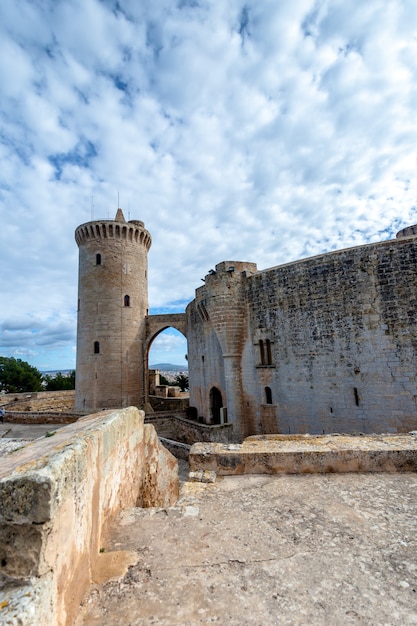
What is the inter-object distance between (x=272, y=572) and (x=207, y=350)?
1465 centimetres

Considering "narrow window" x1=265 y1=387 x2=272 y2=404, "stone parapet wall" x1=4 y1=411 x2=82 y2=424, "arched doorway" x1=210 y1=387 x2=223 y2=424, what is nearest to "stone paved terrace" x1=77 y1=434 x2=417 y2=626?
"narrow window" x1=265 y1=387 x2=272 y2=404

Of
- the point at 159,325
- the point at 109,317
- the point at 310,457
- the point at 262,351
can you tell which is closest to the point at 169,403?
the point at 159,325

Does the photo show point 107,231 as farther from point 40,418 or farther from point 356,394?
point 356,394

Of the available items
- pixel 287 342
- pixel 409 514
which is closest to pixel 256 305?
pixel 287 342

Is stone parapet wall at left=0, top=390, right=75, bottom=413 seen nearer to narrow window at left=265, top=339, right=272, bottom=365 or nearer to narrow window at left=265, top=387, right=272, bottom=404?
narrow window at left=265, top=387, right=272, bottom=404

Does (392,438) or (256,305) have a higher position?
(256,305)

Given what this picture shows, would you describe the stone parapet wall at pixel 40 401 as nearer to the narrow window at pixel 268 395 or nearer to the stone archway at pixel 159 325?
the stone archway at pixel 159 325

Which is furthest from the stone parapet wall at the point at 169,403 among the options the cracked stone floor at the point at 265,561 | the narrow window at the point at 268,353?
the cracked stone floor at the point at 265,561

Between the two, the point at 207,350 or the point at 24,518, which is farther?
the point at 207,350

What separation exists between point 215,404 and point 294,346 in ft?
20.4

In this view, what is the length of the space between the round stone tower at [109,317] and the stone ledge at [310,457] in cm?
1661

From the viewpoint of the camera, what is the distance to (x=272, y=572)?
209cm

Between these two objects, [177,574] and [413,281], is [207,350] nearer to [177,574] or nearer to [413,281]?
[413,281]

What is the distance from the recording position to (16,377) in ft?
108
